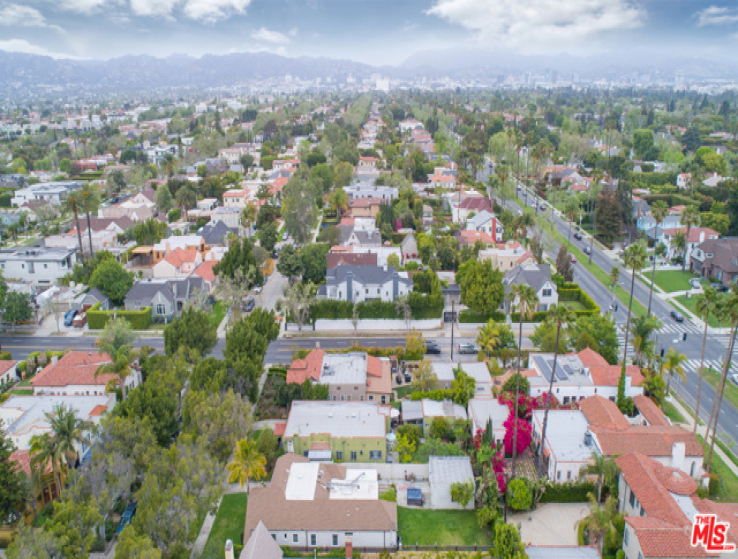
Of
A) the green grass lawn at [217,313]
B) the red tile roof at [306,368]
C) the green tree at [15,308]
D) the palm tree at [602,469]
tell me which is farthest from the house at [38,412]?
the palm tree at [602,469]

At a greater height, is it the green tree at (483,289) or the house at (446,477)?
the green tree at (483,289)

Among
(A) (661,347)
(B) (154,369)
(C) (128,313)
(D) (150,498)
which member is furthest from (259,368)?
(A) (661,347)

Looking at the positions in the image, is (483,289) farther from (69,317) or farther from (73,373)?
(69,317)

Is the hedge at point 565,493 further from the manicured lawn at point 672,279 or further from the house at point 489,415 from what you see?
the manicured lawn at point 672,279

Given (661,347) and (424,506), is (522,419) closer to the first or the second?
(424,506)

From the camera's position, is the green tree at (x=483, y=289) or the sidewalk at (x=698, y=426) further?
the green tree at (x=483, y=289)

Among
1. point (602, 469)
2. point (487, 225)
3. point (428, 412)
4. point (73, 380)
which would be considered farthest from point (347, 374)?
point (487, 225)

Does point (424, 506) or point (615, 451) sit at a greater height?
point (615, 451)
